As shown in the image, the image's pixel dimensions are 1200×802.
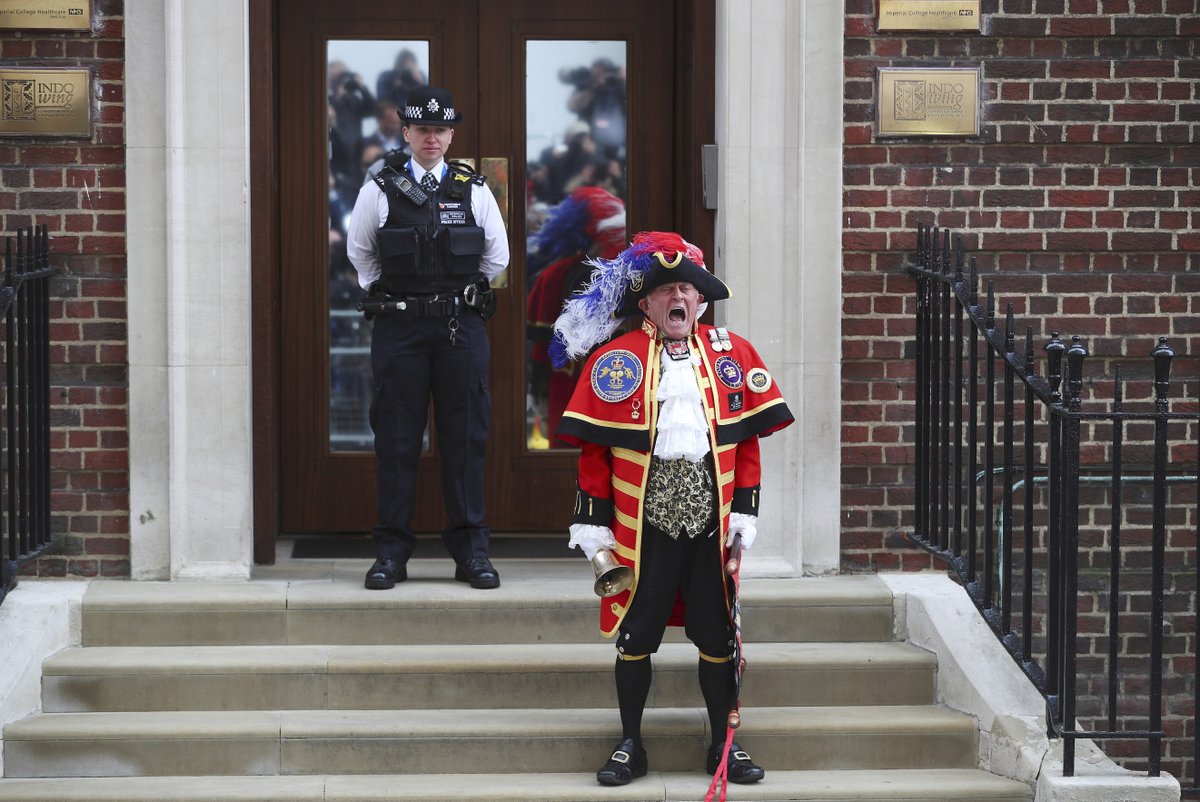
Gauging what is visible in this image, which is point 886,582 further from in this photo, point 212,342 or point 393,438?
point 212,342

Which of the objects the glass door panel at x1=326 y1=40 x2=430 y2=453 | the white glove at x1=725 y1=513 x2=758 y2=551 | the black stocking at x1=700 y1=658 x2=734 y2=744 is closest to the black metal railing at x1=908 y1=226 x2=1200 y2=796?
the white glove at x1=725 y1=513 x2=758 y2=551

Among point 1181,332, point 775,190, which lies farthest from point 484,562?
point 1181,332

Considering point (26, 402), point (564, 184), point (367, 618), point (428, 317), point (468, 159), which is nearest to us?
point (367, 618)

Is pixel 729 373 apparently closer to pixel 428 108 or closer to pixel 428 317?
pixel 428 317

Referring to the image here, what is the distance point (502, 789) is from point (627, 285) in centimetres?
165

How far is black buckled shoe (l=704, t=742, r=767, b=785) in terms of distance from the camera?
526cm

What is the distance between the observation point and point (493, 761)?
17.7ft

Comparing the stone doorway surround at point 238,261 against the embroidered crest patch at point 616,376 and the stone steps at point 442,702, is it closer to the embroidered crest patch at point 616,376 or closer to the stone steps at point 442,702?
the stone steps at point 442,702

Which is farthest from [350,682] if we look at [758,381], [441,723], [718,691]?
[758,381]

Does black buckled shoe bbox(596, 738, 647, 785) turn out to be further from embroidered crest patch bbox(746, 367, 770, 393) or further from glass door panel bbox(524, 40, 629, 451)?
glass door panel bbox(524, 40, 629, 451)

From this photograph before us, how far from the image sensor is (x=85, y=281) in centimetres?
633

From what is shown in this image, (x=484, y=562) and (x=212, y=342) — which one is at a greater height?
(x=212, y=342)

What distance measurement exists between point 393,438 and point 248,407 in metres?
0.60

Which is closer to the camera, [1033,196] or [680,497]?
[680,497]
